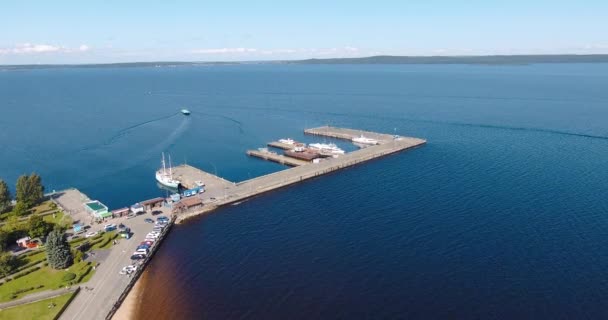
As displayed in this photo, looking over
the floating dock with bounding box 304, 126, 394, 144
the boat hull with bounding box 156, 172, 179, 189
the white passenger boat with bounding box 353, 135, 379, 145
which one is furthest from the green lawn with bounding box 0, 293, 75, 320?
the floating dock with bounding box 304, 126, 394, 144

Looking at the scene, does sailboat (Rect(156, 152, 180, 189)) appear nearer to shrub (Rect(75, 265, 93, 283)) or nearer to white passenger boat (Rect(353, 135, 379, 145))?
shrub (Rect(75, 265, 93, 283))

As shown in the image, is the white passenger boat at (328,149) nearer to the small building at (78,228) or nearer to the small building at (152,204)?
the small building at (152,204)

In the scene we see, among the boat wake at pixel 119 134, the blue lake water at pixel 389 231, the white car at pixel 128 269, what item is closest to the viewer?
the blue lake water at pixel 389 231

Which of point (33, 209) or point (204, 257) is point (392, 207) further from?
point (33, 209)

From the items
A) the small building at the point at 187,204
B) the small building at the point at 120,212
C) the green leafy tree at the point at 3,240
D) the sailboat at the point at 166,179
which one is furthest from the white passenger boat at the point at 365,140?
the green leafy tree at the point at 3,240

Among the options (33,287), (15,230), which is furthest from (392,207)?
(15,230)

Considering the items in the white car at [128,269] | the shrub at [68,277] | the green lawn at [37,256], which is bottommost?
the green lawn at [37,256]

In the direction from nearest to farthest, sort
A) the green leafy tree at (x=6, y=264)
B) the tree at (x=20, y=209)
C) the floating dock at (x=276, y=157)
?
1. the green leafy tree at (x=6, y=264)
2. the tree at (x=20, y=209)
3. the floating dock at (x=276, y=157)
